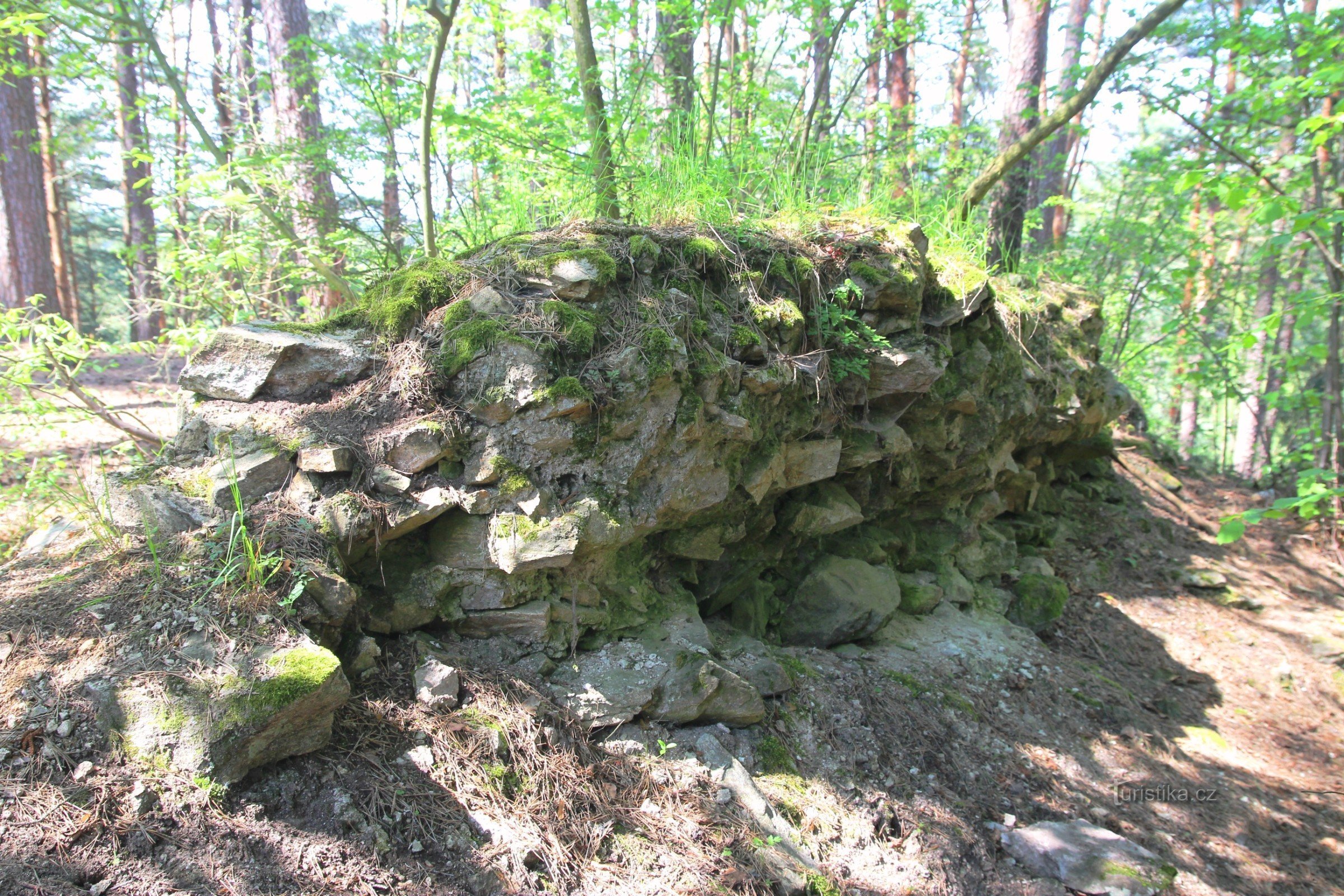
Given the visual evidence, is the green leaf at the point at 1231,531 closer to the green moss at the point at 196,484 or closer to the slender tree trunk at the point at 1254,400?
the green moss at the point at 196,484

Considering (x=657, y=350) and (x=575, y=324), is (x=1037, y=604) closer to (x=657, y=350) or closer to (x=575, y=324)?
(x=657, y=350)

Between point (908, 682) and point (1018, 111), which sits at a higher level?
point (1018, 111)

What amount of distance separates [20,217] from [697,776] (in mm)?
10700

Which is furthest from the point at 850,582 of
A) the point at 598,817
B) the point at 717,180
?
the point at 717,180

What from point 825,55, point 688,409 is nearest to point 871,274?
point 688,409

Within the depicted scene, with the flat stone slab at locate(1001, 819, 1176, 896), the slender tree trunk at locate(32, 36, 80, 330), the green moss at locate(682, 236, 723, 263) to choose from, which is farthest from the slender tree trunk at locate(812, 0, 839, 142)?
the slender tree trunk at locate(32, 36, 80, 330)

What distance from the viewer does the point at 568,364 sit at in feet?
11.6

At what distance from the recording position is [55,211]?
1184cm

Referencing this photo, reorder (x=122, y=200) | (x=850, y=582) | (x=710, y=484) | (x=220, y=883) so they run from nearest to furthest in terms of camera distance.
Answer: (x=220, y=883) < (x=710, y=484) < (x=850, y=582) < (x=122, y=200)

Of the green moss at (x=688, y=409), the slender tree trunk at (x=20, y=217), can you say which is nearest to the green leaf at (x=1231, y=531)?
the green moss at (x=688, y=409)

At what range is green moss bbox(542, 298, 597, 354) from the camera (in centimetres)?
354

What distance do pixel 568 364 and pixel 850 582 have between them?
2.51 meters

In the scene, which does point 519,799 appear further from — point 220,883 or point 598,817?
point 220,883

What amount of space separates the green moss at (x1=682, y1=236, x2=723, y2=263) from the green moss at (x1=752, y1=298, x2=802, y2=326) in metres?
0.39
